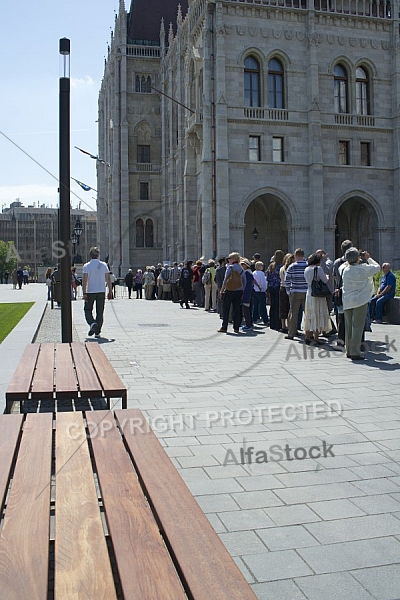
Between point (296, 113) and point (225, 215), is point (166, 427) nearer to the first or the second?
point (225, 215)

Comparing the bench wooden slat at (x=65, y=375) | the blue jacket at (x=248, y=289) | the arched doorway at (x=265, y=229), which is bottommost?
the bench wooden slat at (x=65, y=375)

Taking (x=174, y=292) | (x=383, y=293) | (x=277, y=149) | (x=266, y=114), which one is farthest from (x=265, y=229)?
(x=383, y=293)

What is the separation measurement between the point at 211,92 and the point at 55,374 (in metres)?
31.0

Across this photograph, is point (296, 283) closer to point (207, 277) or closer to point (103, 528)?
point (207, 277)

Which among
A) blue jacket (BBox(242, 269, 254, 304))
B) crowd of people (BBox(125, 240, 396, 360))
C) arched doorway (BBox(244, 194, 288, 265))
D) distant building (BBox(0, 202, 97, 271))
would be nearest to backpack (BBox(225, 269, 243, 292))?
crowd of people (BBox(125, 240, 396, 360))

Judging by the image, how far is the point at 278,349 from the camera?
41.7 ft

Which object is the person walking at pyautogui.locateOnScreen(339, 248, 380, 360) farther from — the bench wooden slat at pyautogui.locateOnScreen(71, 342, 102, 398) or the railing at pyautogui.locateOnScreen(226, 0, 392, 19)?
the railing at pyautogui.locateOnScreen(226, 0, 392, 19)

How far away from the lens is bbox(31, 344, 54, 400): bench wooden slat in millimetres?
5867

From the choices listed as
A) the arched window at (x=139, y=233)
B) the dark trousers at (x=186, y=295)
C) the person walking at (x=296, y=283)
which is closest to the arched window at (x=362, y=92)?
the dark trousers at (x=186, y=295)

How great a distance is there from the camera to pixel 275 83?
3659 cm

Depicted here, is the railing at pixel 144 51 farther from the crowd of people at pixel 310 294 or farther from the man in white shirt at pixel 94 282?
the man in white shirt at pixel 94 282

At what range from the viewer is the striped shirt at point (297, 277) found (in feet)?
45.2

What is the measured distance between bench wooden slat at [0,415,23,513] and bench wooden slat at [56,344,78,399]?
115 cm

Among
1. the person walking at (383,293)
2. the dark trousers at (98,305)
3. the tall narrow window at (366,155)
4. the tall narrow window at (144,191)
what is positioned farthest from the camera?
the tall narrow window at (144,191)
